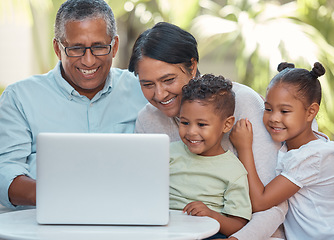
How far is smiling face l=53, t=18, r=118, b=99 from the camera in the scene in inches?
89.9

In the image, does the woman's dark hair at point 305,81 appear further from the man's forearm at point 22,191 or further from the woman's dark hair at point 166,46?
the man's forearm at point 22,191

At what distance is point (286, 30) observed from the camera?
4121mm

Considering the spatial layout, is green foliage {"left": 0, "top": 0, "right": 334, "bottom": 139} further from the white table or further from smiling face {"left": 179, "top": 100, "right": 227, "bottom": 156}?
the white table

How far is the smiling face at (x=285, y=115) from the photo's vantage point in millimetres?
1975

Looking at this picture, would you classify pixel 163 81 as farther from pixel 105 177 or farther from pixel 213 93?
pixel 105 177

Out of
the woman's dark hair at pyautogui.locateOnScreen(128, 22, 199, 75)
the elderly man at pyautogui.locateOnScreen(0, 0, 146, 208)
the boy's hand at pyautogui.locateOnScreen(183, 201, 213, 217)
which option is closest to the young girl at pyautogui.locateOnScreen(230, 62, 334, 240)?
the boy's hand at pyautogui.locateOnScreen(183, 201, 213, 217)

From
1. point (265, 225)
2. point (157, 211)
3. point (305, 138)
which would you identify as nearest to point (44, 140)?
point (157, 211)

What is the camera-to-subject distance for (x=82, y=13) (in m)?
2.31

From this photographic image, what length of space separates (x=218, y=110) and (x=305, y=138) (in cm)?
39

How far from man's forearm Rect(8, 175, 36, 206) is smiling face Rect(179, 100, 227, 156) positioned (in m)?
0.63

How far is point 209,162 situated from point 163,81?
1.24ft

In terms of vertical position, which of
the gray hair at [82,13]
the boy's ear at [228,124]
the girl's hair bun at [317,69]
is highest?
the gray hair at [82,13]

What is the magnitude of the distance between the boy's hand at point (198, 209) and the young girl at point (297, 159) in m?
0.24

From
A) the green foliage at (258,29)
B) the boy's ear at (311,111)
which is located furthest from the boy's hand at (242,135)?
the green foliage at (258,29)
